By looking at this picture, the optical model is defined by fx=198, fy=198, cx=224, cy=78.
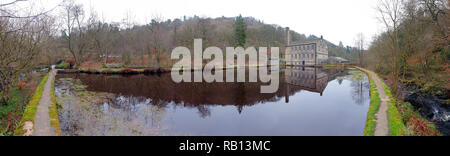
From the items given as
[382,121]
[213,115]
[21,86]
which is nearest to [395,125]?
[382,121]

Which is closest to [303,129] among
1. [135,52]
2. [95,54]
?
[135,52]

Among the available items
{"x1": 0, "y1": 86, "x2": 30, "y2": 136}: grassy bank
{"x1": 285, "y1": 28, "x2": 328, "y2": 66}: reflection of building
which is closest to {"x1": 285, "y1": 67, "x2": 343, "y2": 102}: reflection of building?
{"x1": 0, "y1": 86, "x2": 30, "y2": 136}: grassy bank

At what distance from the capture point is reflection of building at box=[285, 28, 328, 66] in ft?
145

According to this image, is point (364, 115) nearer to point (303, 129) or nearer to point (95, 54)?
point (303, 129)

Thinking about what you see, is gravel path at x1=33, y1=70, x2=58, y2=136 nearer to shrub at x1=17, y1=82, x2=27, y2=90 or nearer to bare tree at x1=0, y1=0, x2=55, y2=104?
bare tree at x1=0, y1=0, x2=55, y2=104

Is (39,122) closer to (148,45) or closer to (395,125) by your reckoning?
(395,125)

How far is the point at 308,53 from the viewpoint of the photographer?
149ft

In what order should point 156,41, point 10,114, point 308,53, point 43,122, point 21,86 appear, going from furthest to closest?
point 308,53 < point 156,41 < point 21,86 < point 10,114 < point 43,122

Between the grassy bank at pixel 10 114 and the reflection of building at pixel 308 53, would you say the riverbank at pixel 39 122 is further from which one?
the reflection of building at pixel 308 53

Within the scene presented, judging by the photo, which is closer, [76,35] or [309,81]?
[309,81]

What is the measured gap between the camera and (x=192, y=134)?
649 cm

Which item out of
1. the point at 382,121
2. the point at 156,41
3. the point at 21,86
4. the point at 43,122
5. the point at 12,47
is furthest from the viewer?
the point at 156,41

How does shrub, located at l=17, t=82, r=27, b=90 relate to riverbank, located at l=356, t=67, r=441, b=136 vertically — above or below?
above

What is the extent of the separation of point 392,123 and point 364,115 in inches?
100
